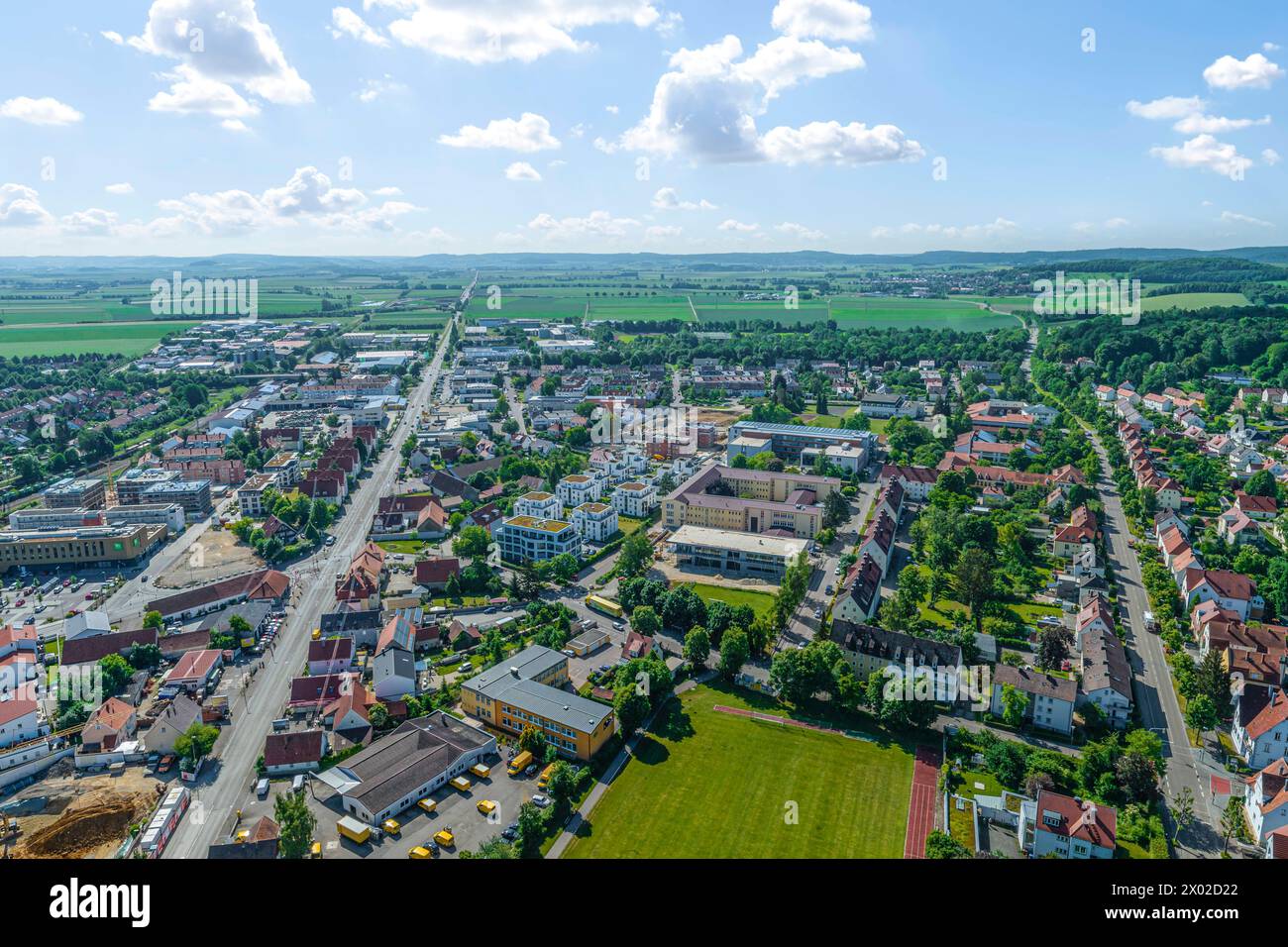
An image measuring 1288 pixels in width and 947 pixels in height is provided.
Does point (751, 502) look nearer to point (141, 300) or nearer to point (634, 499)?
point (634, 499)

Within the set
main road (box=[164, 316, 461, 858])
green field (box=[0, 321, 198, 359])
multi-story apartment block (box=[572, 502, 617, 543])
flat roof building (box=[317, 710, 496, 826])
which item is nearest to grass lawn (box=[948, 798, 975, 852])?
flat roof building (box=[317, 710, 496, 826])

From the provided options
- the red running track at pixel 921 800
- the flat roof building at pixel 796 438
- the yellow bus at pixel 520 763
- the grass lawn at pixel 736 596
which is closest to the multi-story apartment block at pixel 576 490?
the grass lawn at pixel 736 596

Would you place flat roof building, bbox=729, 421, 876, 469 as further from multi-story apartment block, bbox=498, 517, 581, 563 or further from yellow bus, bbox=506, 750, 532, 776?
yellow bus, bbox=506, 750, 532, 776

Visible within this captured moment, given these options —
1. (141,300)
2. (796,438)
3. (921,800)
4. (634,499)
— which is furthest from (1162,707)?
(141,300)

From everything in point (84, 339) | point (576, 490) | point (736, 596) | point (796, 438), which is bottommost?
point (736, 596)

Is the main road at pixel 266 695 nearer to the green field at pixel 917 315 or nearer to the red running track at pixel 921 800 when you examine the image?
the red running track at pixel 921 800
